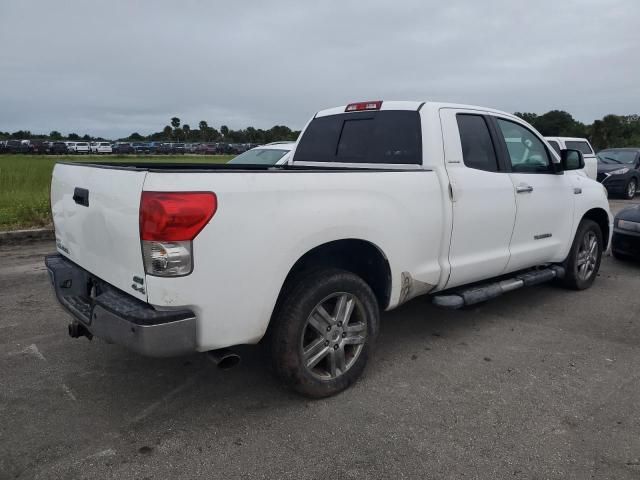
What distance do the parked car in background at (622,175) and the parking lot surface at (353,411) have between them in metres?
13.4

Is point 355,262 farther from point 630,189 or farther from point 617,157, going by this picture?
point 617,157

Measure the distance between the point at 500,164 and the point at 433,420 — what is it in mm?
2315

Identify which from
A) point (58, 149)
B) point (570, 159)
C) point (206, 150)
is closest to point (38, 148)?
point (58, 149)

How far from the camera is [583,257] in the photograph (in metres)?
5.68

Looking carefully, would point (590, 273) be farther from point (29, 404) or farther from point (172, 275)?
point (29, 404)

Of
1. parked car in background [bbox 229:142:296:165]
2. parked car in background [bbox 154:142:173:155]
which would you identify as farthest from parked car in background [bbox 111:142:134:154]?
parked car in background [bbox 229:142:296:165]

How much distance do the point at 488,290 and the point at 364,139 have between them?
160cm

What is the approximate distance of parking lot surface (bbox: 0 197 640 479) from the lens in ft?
8.66

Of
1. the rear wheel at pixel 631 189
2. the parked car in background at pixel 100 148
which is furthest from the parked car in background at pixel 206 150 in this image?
the rear wheel at pixel 631 189

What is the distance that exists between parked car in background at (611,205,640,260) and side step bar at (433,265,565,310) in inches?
97.6

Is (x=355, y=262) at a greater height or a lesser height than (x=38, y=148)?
lesser

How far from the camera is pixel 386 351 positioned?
407cm

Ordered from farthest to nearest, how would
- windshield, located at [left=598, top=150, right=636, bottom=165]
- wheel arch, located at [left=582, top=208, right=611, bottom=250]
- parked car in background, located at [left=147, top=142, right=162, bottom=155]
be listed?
parked car in background, located at [left=147, top=142, right=162, bottom=155]
windshield, located at [left=598, top=150, right=636, bottom=165]
wheel arch, located at [left=582, top=208, right=611, bottom=250]

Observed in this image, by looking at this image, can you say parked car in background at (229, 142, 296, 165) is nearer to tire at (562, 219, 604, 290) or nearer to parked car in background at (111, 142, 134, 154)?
tire at (562, 219, 604, 290)
